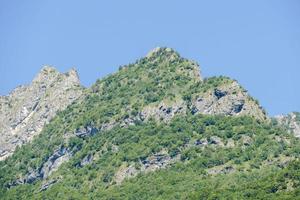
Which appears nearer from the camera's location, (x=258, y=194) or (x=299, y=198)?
(x=299, y=198)

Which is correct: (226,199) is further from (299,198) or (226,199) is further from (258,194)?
(299,198)

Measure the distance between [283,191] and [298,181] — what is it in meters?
4.57

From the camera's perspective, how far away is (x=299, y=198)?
185875mm

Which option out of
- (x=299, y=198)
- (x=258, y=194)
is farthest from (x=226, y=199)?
(x=299, y=198)

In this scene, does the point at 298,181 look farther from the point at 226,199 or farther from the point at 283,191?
the point at 226,199

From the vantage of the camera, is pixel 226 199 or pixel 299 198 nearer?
pixel 299 198

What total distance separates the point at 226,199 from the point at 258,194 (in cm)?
717

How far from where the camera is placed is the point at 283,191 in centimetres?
19775

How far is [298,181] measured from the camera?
19962 centimetres

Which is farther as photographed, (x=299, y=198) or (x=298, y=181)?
(x=298, y=181)

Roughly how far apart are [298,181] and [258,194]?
9.58 meters

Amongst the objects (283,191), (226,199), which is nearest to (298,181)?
(283,191)

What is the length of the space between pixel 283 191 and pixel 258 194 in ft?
18.2
